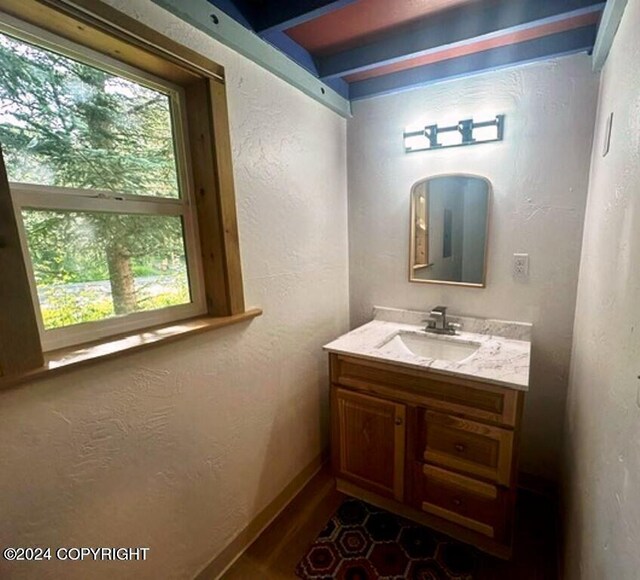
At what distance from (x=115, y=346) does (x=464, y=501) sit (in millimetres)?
1461

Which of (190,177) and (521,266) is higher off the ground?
(190,177)

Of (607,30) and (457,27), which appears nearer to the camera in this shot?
(607,30)

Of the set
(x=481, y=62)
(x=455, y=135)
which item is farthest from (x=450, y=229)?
(x=481, y=62)

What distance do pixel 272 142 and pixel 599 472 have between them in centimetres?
156

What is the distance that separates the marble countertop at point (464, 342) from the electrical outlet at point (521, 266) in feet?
0.78

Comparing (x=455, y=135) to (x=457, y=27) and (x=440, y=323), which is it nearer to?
(x=457, y=27)

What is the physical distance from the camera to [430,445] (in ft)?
4.66

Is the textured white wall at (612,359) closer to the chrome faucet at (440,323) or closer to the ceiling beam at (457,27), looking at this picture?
the ceiling beam at (457,27)

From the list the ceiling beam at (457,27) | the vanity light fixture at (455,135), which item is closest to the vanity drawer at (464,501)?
the vanity light fixture at (455,135)

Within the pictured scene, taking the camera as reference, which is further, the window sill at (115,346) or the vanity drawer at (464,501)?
the vanity drawer at (464,501)

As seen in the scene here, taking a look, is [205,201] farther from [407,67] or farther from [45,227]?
[407,67]

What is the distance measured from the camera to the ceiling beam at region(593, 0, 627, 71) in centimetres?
96

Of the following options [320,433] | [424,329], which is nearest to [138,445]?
[320,433]

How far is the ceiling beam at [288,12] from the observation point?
1.11m
